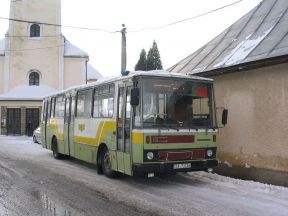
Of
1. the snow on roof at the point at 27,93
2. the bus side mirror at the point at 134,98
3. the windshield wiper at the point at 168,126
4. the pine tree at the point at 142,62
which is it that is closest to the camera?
the bus side mirror at the point at 134,98

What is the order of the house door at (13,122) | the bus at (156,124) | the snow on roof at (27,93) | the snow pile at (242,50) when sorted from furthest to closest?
the snow on roof at (27,93)
the house door at (13,122)
the snow pile at (242,50)
the bus at (156,124)

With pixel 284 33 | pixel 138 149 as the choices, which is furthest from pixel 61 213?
pixel 284 33

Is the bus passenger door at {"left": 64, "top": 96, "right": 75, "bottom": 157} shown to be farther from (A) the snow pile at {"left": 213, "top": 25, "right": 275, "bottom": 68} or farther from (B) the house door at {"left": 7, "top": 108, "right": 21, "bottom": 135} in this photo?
(B) the house door at {"left": 7, "top": 108, "right": 21, "bottom": 135}

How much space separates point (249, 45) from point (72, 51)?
1366 inches

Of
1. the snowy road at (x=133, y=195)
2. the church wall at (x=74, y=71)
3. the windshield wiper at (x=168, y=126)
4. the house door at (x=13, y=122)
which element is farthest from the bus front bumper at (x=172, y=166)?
the church wall at (x=74, y=71)

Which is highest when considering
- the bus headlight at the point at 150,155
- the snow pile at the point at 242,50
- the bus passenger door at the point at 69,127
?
the snow pile at the point at 242,50

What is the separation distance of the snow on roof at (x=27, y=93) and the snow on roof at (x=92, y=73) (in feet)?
17.5

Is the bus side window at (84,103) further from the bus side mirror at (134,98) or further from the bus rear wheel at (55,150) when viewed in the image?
the bus side mirror at (134,98)

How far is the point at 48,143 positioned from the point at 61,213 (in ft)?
38.8

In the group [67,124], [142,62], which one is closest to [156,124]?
[67,124]

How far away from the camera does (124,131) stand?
11844 millimetres

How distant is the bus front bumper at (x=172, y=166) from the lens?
1101cm

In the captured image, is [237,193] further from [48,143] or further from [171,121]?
[48,143]

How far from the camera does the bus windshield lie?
11.3 meters
